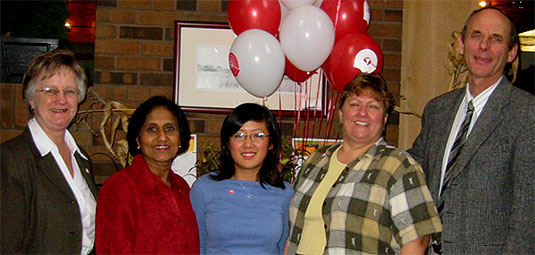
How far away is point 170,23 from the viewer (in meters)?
3.48

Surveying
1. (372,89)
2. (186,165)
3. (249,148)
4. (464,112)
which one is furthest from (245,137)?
(186,165)

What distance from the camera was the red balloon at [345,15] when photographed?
9.70 feet

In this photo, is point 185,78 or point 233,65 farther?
point 185,78

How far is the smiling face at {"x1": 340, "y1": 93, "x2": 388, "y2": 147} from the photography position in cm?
206

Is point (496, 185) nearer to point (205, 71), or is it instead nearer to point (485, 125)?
point (485, 125)

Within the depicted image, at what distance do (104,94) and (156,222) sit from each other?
162 cm

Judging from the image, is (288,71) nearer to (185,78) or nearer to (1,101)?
(185,78)

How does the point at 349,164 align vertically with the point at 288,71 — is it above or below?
below

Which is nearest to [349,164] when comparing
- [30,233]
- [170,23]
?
[30,233]

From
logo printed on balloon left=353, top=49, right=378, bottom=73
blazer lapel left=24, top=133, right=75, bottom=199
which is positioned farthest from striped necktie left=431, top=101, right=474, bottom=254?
blazer lapel left=24, top=133, right=75, bottom=199

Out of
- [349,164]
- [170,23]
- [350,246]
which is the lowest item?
[350,246]

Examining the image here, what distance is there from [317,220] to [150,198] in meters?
0.68

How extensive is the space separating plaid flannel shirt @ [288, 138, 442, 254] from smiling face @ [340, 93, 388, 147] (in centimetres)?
9

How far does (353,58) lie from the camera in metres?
2.84
